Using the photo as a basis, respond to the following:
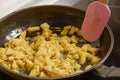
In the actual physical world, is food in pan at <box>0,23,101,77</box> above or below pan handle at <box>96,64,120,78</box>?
above

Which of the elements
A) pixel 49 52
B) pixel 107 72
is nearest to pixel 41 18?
pixel 49 52

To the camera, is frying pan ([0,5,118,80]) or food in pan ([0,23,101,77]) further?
frying pan ([0,5,118,80])

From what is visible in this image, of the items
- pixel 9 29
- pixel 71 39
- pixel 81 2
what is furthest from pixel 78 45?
pixel 81 2

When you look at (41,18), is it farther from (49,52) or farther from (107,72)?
(107,72)

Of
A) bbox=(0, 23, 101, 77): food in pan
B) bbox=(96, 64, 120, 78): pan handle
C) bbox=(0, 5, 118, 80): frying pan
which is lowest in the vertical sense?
bbox=(96, 64, 120, 78): pan handle

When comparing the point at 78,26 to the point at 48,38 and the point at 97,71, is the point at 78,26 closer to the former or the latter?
the point at 48,38
